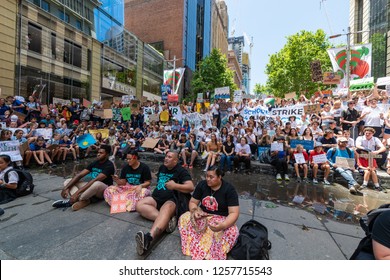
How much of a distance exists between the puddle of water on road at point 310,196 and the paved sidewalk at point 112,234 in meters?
0.41

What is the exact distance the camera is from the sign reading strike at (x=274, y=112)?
994 centimetres

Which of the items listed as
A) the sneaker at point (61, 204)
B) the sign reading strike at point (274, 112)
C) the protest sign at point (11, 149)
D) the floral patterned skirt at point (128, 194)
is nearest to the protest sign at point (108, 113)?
the protest sign at point (11, 149)

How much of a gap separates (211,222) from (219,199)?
0.31 meters

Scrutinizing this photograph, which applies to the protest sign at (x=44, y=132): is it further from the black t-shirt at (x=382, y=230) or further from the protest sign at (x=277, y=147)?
the black t-shirt at (x=382, y=230)

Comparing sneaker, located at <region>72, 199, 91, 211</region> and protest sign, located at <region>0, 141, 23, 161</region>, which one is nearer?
sneaker, located at <region>72, 199, 91, 211</region>

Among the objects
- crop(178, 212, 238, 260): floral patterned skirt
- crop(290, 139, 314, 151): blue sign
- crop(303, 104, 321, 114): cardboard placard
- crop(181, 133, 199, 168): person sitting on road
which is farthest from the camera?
crop(303, 104, 321, 114): cardboard placard

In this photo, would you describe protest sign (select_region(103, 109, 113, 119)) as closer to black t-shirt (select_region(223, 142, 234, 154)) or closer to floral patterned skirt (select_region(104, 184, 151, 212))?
black t-shirt (select_region(223, 142, 234, 154))

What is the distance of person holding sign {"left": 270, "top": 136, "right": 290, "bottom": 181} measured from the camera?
6.59 m

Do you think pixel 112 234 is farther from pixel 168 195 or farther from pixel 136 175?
pixel 136 175

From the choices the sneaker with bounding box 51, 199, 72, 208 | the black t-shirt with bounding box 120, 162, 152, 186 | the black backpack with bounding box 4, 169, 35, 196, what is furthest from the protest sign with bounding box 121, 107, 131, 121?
the black t-shirt with bounding box 120, 162, 152, 186

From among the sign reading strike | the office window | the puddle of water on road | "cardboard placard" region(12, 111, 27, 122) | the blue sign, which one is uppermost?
the office window

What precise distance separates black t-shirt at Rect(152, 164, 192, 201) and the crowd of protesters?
163 inches

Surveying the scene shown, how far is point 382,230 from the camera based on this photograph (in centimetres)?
160

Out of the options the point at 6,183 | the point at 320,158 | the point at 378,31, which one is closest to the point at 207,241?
Result: the point at 6,183
